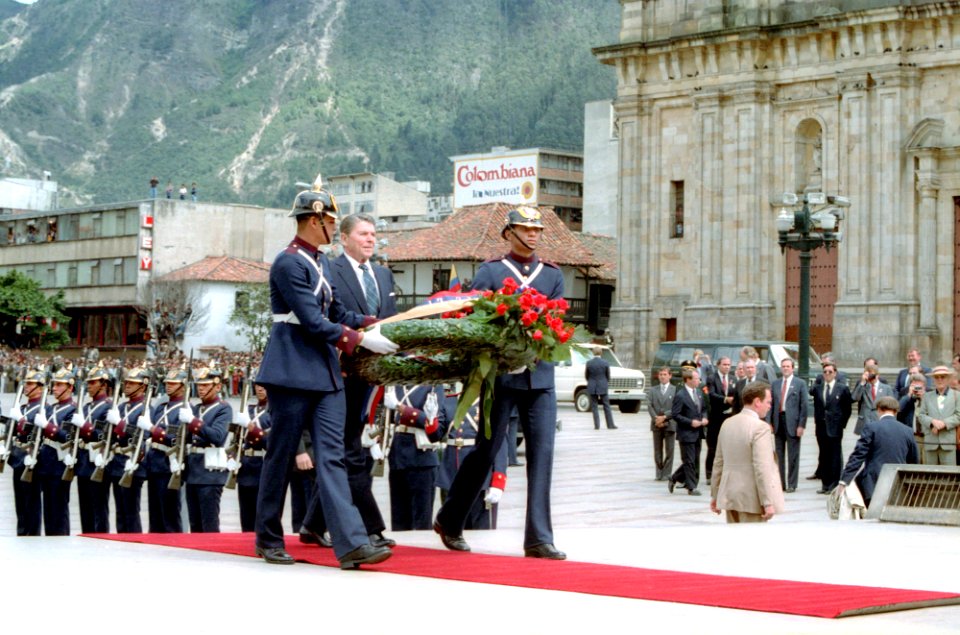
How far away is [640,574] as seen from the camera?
863 centimetres

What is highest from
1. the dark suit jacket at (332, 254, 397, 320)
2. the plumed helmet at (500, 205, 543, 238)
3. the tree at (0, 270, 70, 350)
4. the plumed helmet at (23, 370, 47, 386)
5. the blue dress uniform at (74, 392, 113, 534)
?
the tree at (0, 270, 70, 350)

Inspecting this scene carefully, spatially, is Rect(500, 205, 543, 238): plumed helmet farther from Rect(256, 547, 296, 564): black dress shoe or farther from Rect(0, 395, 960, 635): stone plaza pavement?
Rect(256, 547, 296, 564): black dress shoe

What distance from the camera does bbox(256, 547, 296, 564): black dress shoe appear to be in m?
8.92

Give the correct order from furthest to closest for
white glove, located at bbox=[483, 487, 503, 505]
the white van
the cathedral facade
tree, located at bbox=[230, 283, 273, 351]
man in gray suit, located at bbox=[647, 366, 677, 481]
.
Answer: tree, located at bbox=[230, 283, 273, 351]
the cathedral facade
the white van
man in gray suit, located at bbox=[647, 366, 677, 481]
white glove, located at bbox=[483, 487, 503, 505]

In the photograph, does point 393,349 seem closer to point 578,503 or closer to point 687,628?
point 687,628

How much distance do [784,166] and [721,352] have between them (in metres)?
10.9

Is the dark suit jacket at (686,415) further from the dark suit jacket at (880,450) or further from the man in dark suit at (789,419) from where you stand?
the dark suit jacket at (880,450)

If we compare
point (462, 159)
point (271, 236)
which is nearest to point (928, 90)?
point (271, 236)

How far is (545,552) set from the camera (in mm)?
9398

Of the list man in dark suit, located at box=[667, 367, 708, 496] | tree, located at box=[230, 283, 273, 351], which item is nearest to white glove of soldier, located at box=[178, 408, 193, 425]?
man in dark suit, located at box=[667, 367, 708, 496]

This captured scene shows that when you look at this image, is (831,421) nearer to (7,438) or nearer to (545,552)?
(7,438)

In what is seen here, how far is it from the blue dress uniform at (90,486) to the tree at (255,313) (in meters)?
58.1

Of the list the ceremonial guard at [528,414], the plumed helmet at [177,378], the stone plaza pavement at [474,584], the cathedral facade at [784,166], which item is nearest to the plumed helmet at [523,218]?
the ceremonial guard at [528,414]

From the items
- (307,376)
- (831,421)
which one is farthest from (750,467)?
(831,421)
